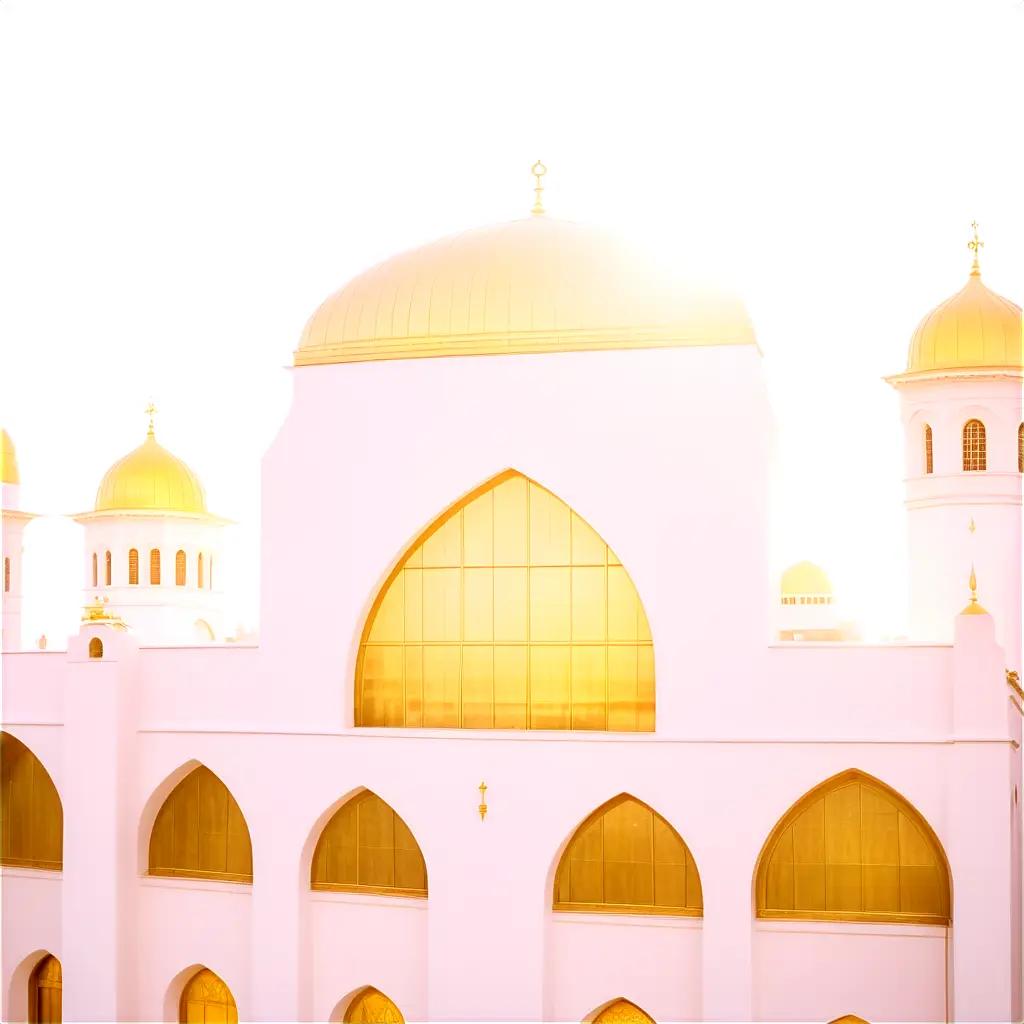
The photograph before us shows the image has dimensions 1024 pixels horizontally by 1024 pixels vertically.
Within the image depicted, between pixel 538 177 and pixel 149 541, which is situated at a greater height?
pixel 538 177

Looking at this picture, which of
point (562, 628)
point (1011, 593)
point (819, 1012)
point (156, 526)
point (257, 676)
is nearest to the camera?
point (819, 1012)

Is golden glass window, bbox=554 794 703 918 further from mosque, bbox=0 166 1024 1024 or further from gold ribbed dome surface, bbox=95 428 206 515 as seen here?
gold ribbed dome surface, bbox=95 428 206 515

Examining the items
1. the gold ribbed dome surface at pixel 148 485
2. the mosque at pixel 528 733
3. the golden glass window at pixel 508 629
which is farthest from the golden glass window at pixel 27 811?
the gold ribbed dome surface at pixel 148 485

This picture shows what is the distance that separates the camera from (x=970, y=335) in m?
24.7

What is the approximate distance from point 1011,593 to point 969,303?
17.0 feet

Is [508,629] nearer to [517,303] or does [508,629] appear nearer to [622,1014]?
[517,303]

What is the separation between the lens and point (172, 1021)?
21.6 m

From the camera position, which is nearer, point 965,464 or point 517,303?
point 517,303

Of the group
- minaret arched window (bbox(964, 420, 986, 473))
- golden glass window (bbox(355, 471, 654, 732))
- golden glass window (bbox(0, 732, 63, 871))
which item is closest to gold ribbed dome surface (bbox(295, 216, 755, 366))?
golden glass window (bbox(355, 471, 654, 732))

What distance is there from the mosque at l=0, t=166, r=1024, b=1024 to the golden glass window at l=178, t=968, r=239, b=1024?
48 mm

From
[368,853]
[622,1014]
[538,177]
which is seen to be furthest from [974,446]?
[368,853]

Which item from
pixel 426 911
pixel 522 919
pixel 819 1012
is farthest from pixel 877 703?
pixel 426 911

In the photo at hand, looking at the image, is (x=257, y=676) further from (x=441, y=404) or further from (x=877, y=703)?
(x=877, y=703)

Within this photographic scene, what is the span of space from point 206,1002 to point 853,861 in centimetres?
1011
